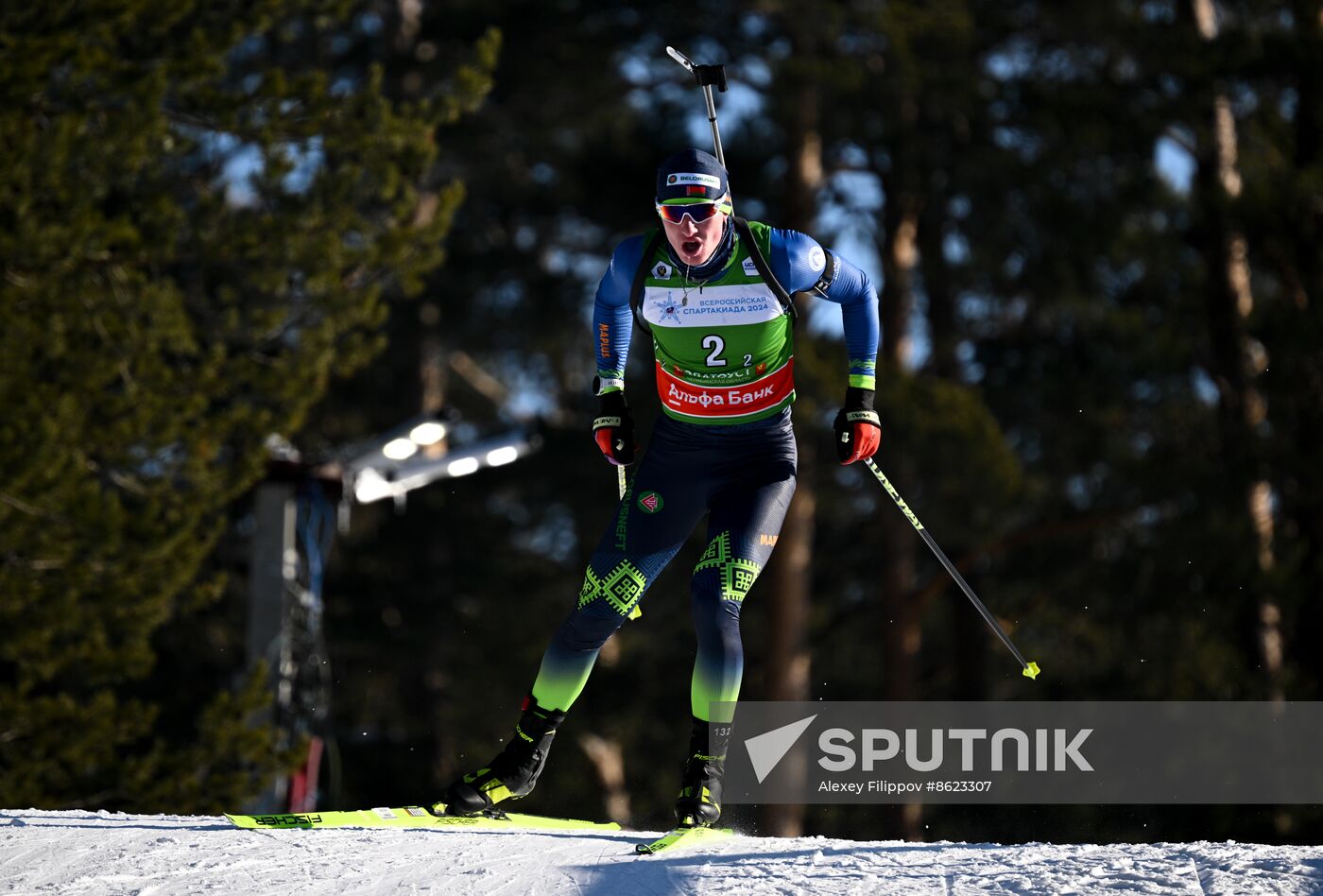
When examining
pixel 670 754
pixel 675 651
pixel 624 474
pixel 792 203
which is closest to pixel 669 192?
pixel 624 474

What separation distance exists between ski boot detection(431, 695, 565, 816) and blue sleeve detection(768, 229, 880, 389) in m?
1.55

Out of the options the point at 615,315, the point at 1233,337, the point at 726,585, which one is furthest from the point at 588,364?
the point at 726,585

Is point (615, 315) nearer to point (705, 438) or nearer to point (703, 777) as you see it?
point (705, 438)

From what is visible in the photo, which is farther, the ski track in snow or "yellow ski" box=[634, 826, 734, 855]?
"yellow ski" box=[634, 826, 734, 855]

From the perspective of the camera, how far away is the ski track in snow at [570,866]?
4.61m

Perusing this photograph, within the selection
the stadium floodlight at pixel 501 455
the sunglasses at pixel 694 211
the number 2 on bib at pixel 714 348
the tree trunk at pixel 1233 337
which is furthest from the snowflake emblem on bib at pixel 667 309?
the tree trunk at pixel 1233 337

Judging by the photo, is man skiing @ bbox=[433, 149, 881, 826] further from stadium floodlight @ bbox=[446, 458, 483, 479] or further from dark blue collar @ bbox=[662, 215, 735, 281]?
stadium floodlight @ bbox=[446, 458, 483, 479]

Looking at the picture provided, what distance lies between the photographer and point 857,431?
540 centimetres

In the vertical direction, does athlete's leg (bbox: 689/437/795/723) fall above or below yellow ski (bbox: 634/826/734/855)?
above

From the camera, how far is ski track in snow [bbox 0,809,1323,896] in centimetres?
461

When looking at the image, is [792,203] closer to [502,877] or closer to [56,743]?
[56,743]

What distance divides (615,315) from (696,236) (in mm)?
550

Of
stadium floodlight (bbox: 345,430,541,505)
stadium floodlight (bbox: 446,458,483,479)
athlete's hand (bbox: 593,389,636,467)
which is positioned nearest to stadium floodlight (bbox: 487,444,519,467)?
stadium floodlight (bbox: 345,430,541,505)

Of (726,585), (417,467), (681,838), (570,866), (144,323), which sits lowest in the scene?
(570,866)
